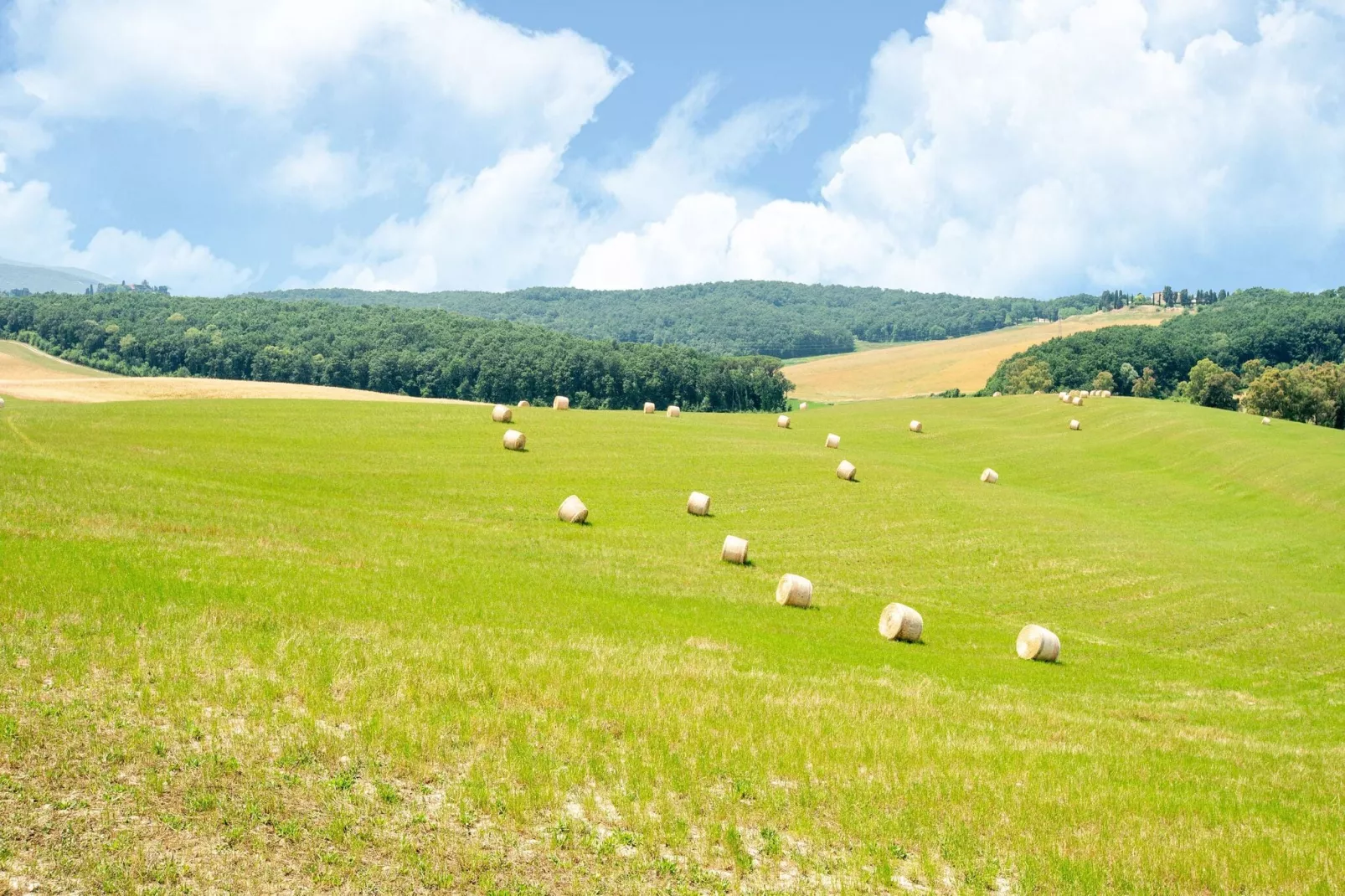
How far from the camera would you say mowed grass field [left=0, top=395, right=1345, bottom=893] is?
32.6 ft

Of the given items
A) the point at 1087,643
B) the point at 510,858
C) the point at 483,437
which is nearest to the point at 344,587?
the point at 510,858

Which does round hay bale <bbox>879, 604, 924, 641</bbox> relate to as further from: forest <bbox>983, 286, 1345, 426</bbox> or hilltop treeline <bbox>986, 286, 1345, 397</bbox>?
hilltop treeline <bbox>986, 286, 1345, 397</bbox>

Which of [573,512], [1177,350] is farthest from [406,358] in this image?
[1177,350]

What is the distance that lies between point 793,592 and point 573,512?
11.3 m

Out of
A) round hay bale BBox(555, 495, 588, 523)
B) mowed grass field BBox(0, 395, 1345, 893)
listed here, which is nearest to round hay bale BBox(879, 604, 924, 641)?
mowed grass field BBox(0, 395, 1345, 893)

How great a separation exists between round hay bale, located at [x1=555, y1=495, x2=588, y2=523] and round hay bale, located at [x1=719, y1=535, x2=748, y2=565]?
642cm

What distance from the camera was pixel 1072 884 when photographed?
401 inches

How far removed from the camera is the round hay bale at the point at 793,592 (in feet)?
85.6

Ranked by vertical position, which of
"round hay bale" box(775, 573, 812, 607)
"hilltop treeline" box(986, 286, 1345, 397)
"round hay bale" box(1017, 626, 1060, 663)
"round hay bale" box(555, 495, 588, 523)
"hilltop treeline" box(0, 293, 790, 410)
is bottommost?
"round hay bale" box(1017, 626, 1060, 663)

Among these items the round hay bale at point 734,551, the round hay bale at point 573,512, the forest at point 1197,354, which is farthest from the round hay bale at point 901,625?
the forest at point 1197,354

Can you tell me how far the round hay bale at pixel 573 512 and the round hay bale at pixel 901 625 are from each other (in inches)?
550

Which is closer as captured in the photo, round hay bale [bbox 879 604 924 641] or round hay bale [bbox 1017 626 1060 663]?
round hay bale [bbox 1017 626 1060 663]

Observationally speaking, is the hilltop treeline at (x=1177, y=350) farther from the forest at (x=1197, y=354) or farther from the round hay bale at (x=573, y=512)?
the round hay bale at (x=573, y=512)

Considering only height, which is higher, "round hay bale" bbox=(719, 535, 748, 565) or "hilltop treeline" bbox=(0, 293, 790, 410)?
"hilltop treeline" bbox=(0, 293, 790, 410)
